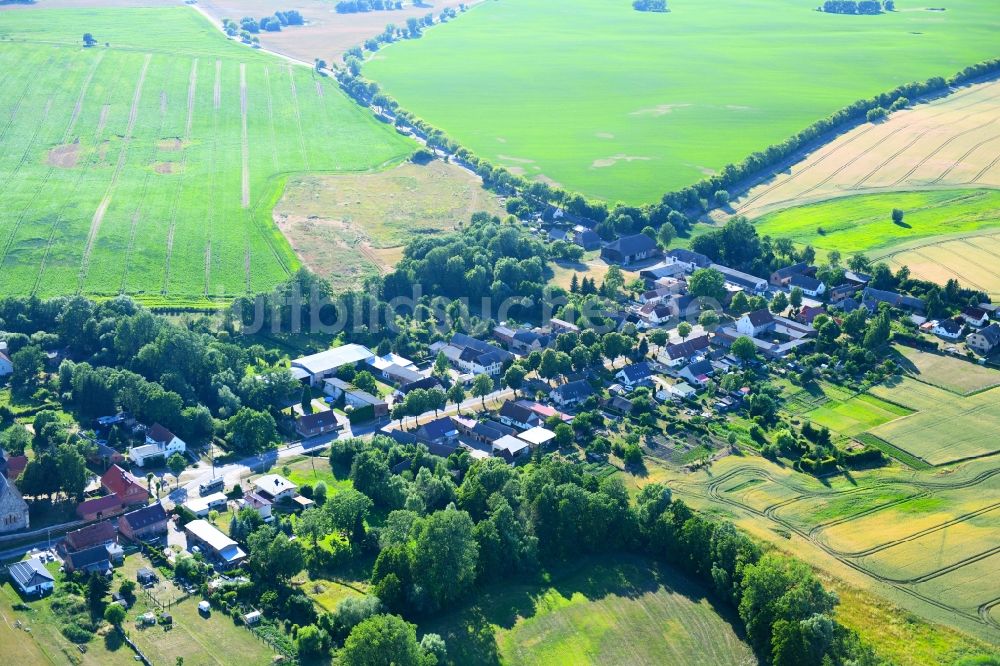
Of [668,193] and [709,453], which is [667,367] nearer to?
[709,453]

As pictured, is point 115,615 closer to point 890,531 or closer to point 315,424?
point 315,424

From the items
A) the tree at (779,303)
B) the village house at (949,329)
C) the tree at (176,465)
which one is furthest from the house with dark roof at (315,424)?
the village house at (949,329)

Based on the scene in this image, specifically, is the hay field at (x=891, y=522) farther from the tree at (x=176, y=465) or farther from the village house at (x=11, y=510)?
the village house at (x=11, y=510)

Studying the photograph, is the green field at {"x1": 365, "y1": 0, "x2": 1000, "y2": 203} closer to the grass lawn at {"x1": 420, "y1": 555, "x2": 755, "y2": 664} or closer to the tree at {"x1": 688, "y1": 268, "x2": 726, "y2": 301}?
the tree at {"x1": 688, "y1": 268, "x2": 726, "y2": 301}

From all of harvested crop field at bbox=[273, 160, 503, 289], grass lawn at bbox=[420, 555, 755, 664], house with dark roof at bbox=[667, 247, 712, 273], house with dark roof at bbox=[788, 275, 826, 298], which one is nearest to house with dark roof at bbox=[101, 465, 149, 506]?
grass lawn at bbox=[420, 555, 755, 664]

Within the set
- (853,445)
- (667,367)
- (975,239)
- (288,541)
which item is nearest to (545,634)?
(288,541)
